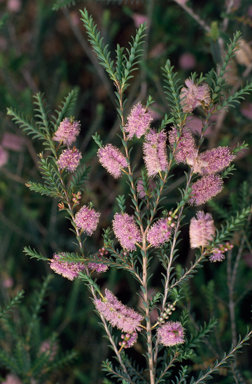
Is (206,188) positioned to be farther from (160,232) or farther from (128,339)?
(128,339)

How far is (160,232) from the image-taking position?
1.37 feet

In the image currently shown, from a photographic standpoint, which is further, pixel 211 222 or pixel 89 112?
pixel 89 112

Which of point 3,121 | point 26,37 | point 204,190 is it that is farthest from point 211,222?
point 26,37

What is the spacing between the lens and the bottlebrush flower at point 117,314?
16.7 inches

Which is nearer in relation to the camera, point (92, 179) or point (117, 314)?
point (117, 314)

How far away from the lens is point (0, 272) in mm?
1123

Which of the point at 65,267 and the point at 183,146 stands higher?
the point at 183,146

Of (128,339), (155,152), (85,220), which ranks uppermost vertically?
(155,152)

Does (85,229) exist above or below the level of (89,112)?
below

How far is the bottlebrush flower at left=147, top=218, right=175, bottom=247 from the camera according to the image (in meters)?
0.42

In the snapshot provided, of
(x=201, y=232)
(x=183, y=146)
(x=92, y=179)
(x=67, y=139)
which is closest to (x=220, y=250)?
(x=201, y=232)

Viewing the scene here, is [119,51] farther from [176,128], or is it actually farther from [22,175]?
[22,175]

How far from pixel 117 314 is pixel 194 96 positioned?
311 millimetres

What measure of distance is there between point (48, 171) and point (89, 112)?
1.48m
